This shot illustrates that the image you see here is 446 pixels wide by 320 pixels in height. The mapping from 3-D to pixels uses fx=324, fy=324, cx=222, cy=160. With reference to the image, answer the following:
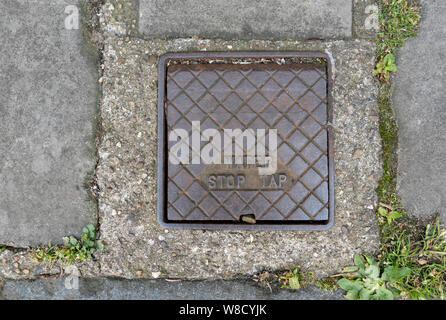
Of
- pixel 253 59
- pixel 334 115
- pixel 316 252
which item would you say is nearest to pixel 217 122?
pixel 253 59

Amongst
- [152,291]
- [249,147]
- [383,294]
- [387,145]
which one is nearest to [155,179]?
[249,147]

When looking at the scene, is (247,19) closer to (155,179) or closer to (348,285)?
(155,179)

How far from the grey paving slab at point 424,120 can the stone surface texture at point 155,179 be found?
0.63 feet

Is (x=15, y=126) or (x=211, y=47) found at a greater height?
(x=211, y=47)

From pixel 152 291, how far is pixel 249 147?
45.9 inches

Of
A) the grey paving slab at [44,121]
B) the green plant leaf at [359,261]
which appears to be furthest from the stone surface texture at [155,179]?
the grey paving slab at [44,121]

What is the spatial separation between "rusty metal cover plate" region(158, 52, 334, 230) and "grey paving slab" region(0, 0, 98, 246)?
1.87ft

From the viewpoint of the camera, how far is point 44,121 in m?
2.18

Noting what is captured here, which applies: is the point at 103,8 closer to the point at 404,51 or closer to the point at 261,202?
the point at 261,202

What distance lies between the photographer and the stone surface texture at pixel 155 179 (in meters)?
2.10

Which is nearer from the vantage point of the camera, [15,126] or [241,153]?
[241,153]

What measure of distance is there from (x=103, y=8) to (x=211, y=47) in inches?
30.3

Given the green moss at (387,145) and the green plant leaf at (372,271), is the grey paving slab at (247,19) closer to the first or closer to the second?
the green moss at (387,145)

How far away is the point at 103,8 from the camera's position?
2158 millimetres
